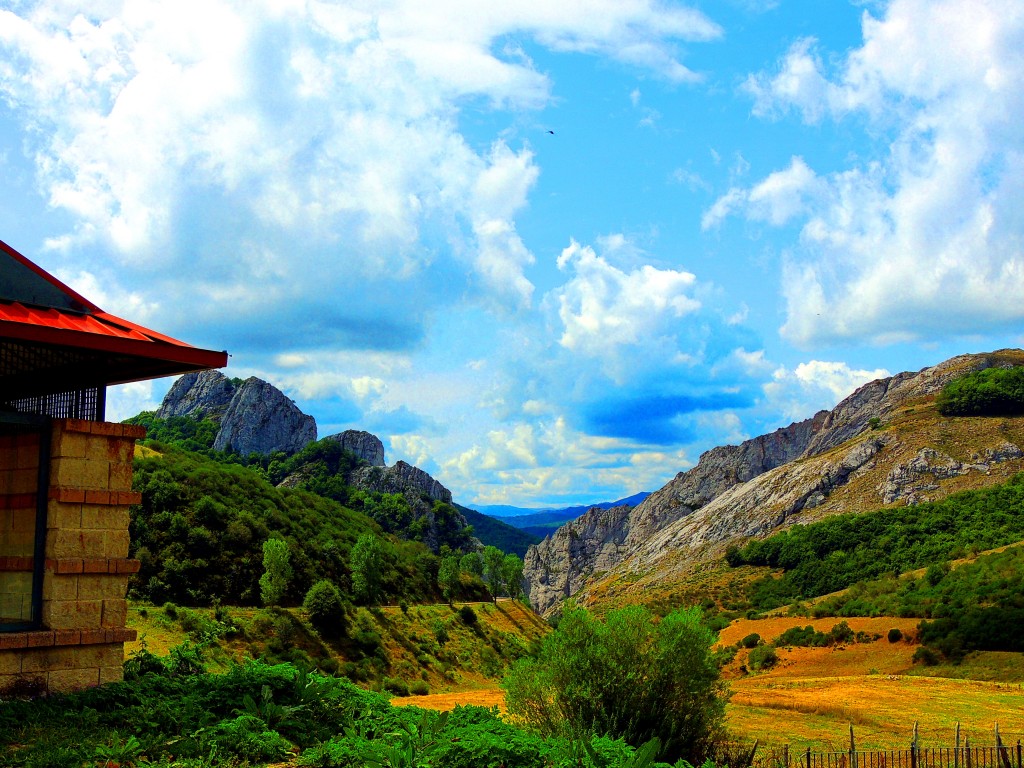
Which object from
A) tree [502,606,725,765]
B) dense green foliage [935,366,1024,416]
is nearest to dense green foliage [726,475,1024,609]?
dense green foliage [935,366,1024,416]

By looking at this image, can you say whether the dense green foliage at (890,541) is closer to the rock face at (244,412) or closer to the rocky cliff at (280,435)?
the rocky cliff at (280,435)

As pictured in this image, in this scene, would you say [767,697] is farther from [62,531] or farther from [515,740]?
[62,531]

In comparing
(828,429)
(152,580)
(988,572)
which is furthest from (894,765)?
(828,429)

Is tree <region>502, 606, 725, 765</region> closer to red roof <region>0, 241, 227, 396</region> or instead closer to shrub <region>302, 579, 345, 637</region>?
red roof <region>0, 241, 227, 396</region>

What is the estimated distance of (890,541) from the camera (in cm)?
7306

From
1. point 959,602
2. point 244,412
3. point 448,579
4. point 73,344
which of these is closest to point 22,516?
point 73,344

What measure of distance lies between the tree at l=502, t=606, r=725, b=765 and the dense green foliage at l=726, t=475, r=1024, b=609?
198 ft

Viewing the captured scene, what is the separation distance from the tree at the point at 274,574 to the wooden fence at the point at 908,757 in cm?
2742

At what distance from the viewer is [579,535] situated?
142 metres

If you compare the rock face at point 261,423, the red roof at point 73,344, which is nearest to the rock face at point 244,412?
the rock face at point 261,423

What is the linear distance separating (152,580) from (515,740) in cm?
3319

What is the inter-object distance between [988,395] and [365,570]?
82695 millimetres

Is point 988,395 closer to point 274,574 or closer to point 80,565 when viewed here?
point 274,574

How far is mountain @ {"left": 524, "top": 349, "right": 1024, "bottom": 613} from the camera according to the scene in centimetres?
8550
